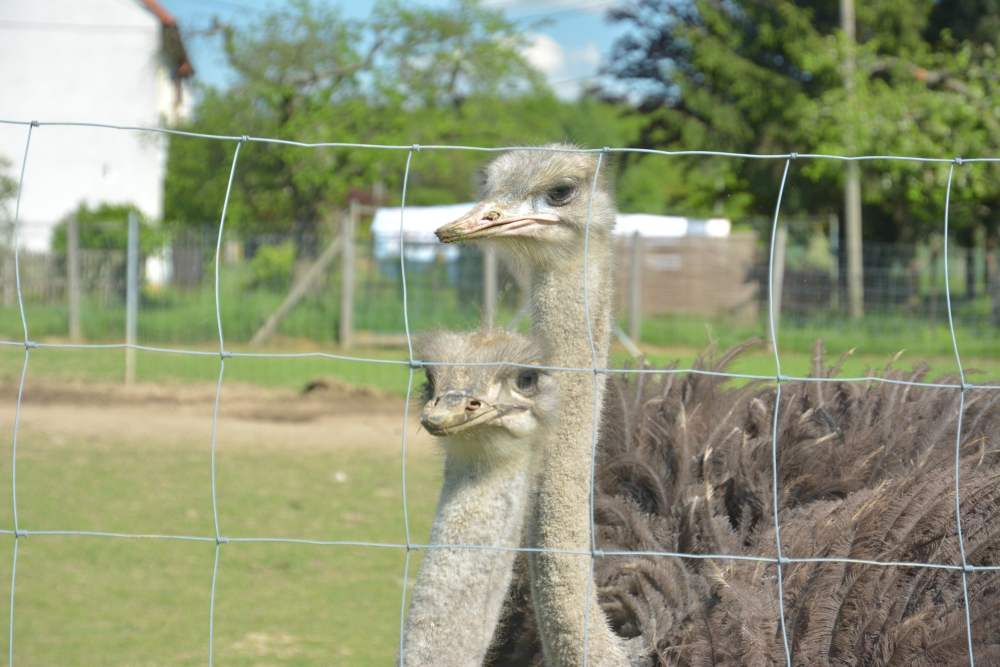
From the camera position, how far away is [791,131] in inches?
810

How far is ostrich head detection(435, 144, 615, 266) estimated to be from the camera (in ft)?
9.18

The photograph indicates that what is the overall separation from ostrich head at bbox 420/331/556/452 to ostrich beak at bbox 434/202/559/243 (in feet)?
0.71

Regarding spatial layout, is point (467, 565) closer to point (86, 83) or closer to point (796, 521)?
point (796, 521)

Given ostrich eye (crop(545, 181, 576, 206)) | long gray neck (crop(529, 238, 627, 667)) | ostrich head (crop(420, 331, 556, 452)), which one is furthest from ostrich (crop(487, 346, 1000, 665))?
ostrich eye (crop(545, 181, 576, 206))

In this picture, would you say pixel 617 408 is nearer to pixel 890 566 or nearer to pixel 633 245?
pixel 890 566

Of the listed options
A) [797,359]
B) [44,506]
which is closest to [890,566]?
[44,506]

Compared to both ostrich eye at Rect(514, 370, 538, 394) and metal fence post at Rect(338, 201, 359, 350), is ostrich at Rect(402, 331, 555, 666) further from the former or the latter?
metal fence post at Rect(338, 201, 359, 350)

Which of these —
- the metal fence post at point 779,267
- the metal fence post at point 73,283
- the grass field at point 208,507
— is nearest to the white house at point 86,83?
the metal fence post at point 73,283

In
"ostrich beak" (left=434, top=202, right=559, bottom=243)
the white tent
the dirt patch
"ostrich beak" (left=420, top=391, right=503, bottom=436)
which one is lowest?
the dirt patch

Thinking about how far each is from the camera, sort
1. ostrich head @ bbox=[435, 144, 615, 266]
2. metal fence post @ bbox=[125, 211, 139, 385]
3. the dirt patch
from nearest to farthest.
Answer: ostrich head @ bbox=[435, 144, 615, 266], the dirt patch, metal fence post @ bbox=[125, 211, 139, 385]

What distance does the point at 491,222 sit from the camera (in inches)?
109

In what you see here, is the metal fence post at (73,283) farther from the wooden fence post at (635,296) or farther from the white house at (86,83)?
the white house at (86,83)

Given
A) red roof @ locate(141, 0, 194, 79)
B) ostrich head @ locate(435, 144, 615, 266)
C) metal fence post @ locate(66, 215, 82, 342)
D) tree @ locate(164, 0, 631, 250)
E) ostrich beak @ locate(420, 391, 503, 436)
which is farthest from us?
red roof @ locate(141, 0, 194, 79)

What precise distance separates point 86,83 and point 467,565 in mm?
24892
